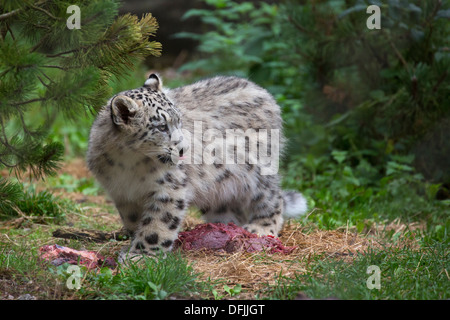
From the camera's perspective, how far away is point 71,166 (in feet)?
31.8

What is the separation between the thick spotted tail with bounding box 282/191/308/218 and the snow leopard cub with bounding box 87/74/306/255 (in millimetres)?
12

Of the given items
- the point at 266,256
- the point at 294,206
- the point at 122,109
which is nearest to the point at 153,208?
the point at 122,109

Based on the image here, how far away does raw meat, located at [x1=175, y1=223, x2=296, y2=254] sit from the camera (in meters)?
5.42

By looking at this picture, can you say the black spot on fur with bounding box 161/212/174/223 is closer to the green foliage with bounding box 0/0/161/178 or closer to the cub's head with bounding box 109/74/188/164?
the cub's head with bounding box 109/74/188/164

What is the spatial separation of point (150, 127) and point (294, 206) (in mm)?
2362

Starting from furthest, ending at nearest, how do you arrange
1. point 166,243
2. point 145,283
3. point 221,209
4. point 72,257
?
point 221,209, point 166,243, point 72,257, point 145,283

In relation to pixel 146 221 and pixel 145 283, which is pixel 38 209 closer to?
pixel 146 221

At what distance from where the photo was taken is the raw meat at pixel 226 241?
5418 mm

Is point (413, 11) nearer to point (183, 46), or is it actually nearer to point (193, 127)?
point (193, 127)

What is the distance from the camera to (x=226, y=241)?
5480 mm

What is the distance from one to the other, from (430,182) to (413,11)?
2.33m

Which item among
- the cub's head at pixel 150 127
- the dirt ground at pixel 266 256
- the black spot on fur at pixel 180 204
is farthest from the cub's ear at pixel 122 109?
the dirt ground at pixel 266 256

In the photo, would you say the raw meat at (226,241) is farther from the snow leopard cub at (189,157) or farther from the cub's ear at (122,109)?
the cub's ear at (122,109)
